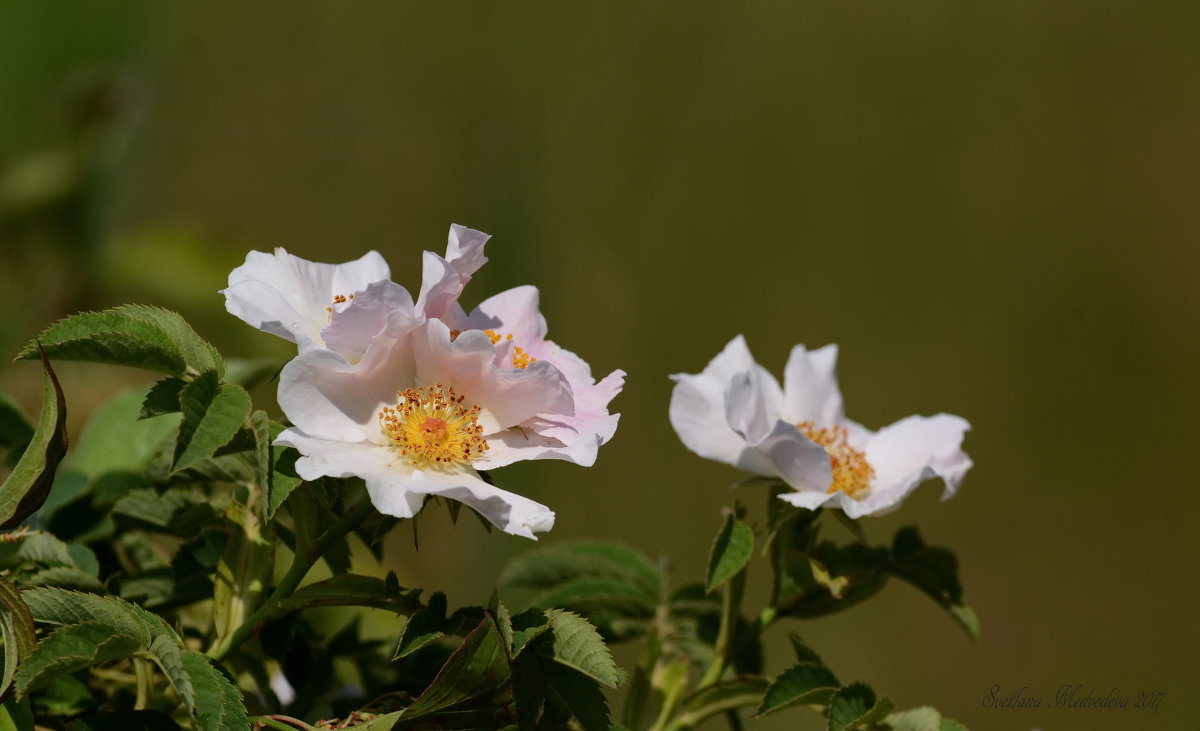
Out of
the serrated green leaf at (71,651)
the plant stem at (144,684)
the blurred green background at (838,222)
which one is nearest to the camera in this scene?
the serrated green leaf at (71,651)

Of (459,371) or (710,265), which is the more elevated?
(459,371)

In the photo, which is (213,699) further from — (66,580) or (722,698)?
(722,698)

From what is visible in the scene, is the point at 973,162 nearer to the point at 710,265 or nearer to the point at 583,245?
the point at 710,265

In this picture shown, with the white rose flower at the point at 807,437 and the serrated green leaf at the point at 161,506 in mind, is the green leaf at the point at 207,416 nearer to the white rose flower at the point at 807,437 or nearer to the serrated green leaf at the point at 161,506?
the serrated green leaf at the point at 161,506

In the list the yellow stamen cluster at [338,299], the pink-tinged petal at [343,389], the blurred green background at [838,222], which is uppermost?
the yellow stamen cluster at [338,299]

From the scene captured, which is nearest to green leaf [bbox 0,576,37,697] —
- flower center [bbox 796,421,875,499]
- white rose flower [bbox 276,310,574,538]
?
white rose flower [bbox 276,310,574,538]

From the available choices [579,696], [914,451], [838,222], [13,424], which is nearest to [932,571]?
[914,451]

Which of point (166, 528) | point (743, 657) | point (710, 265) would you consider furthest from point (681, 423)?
point (710, 265)

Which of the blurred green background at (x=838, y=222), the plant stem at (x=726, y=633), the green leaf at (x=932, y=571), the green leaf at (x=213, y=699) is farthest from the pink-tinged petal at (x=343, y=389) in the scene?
the blurred green background at (x=838, y=222)
